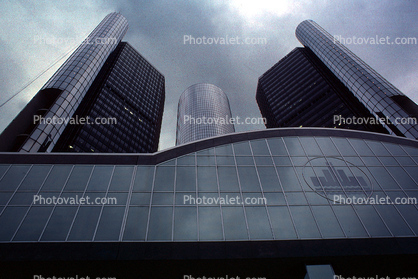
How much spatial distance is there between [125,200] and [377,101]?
212 feet

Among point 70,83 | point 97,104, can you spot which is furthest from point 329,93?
point 97,104

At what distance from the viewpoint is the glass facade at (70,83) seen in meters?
41.3

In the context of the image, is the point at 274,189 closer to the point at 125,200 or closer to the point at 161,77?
the point at 125,200

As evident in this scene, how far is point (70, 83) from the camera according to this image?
53.6 metres

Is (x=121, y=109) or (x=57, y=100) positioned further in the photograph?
(x=121, y=109)

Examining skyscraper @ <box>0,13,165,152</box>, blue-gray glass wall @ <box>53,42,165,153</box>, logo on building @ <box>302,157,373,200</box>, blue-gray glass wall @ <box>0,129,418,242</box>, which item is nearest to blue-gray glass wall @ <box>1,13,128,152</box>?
skyscraper @ <box>0,13,165,152</box>

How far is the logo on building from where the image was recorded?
1885 cm

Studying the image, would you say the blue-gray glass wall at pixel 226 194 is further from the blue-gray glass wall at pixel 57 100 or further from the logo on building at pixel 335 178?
the blue-gray glass wall at pixel 57 100

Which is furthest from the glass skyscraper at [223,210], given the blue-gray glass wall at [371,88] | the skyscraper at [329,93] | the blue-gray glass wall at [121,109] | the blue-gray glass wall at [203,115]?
the blue-gray glass wall at [203,115]

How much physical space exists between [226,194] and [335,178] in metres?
9.91

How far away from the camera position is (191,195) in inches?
717

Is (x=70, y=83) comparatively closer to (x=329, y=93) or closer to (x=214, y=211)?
(x=214, y=211)

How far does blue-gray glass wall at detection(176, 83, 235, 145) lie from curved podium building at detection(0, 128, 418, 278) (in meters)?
124

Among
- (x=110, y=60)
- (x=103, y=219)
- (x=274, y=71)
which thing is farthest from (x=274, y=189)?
(x=274, y=71)
